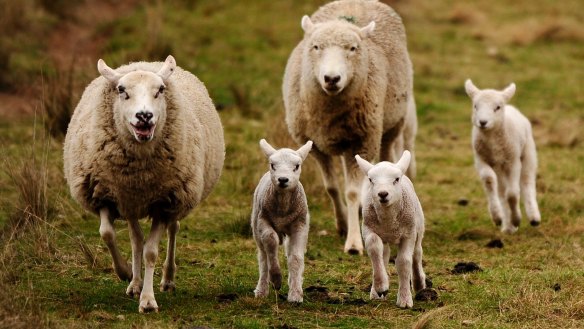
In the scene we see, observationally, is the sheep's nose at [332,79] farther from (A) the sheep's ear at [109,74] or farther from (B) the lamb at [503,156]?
(A) the sheep's ear at [109,74]

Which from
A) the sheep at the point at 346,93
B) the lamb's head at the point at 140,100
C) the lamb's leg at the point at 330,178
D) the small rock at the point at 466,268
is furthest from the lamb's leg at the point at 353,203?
the lamb's head at the point at 140,100

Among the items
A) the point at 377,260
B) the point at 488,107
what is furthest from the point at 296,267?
the point at 488,107

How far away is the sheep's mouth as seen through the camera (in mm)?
6566

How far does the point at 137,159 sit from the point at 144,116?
435 mm

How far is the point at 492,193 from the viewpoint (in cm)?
983

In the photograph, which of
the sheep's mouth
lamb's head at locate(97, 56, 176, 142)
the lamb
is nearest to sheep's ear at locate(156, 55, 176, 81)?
lamb's head at locate(97, 56, 176, 142)

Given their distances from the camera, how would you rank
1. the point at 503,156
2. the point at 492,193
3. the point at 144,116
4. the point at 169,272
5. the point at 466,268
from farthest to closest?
the point at 503,156 → the point at 492,193 → the point at 466,268 → the point at 169,272 → the point at 144,116

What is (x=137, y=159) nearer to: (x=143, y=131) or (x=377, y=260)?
(x=143, y=131)

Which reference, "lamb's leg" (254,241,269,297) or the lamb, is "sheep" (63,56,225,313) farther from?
the lamb

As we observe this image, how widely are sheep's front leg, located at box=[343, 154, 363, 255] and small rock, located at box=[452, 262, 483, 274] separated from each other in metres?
1.02

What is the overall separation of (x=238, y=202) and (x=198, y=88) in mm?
2429

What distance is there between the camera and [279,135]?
11234 mm

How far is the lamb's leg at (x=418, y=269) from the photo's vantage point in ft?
23.2

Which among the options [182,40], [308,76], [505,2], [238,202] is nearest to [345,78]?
[308,76]
